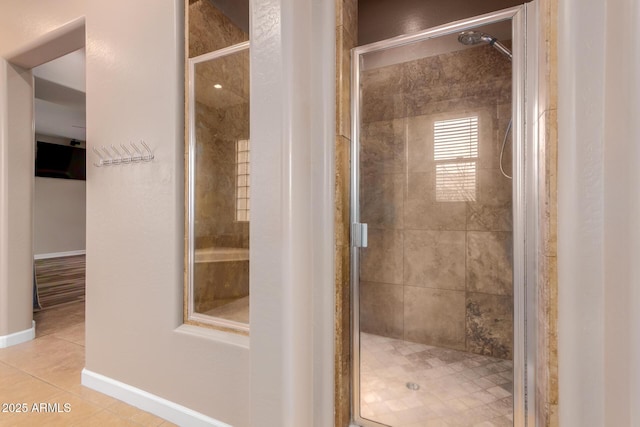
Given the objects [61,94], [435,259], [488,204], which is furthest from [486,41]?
[61,94]

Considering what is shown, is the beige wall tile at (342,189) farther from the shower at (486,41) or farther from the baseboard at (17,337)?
the baseboard at (17,337)

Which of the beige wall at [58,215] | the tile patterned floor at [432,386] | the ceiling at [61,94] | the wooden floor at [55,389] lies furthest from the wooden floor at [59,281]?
the tile patterned floor at [432,386]

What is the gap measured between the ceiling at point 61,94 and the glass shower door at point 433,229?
386 centimetres

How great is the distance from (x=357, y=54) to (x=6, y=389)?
2908 millimetres

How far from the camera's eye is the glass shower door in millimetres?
1529

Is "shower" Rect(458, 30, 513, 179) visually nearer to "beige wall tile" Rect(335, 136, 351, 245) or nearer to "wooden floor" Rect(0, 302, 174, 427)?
"beige wall tile" Rect(335, 136, 351, 245)

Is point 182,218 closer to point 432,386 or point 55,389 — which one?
point 55,389

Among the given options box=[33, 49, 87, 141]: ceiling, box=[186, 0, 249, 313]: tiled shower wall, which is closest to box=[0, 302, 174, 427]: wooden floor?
box=[186, 0, 249, 313]: tiled shower wall

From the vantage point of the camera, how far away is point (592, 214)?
0.91 m

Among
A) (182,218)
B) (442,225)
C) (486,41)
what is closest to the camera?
(486,41)

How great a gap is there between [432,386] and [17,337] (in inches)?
132

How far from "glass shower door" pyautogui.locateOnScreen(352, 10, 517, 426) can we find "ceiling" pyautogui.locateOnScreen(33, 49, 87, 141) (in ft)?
12.7

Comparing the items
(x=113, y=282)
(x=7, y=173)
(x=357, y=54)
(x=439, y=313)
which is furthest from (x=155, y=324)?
(x=7, y=173)

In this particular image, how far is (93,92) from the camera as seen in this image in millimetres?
1938
